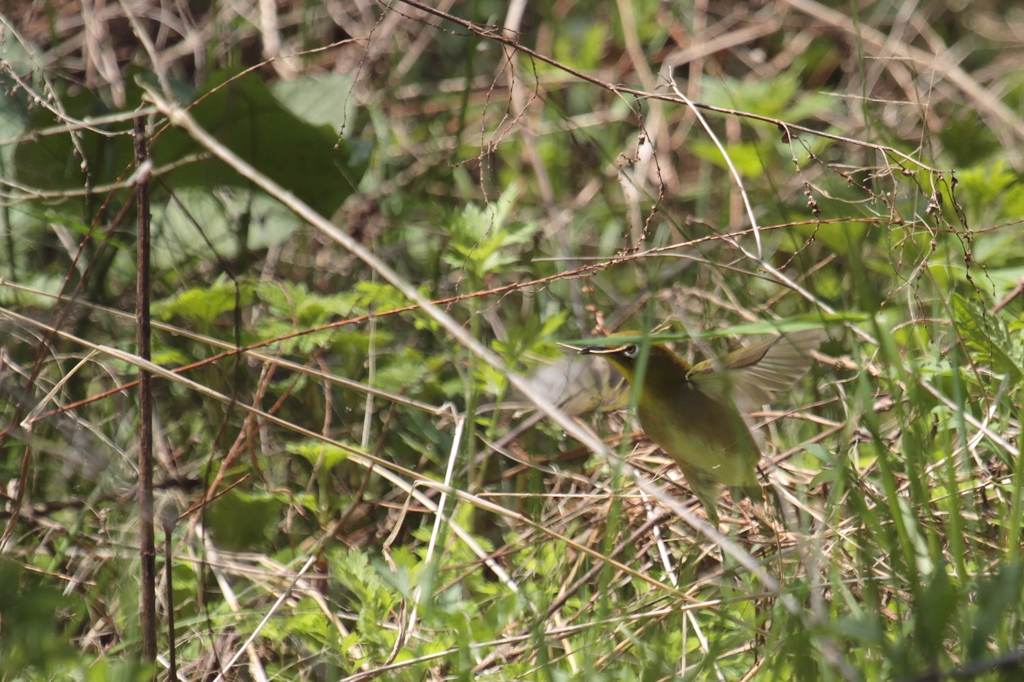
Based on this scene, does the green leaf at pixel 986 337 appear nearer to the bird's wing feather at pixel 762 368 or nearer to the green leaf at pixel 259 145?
the bird's wing feather at pixel 762 368

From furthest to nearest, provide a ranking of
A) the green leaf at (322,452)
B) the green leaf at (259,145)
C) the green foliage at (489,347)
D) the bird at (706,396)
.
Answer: the green leaf at (259,145), the green leaf at (322,452), the bird at (706,396), the green foliage at (489,347)

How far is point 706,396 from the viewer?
213 cm

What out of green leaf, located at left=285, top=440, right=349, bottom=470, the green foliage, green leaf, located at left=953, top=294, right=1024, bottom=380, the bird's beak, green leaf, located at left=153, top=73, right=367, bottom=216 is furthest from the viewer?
green leaf, located at left=153, top=73, right=367, bottom=216

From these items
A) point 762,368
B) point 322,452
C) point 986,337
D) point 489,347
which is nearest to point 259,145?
point 489,347

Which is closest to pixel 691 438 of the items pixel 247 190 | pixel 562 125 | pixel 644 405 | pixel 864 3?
pixel 644 405

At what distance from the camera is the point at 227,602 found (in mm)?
1998

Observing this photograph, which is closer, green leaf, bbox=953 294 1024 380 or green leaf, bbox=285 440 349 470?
green leaf, bbox=953 294 1024 380

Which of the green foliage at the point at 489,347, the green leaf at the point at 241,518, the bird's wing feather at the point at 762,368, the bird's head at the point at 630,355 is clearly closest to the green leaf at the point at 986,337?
the green foliage at the point at 489,347

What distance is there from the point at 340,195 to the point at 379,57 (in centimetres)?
132

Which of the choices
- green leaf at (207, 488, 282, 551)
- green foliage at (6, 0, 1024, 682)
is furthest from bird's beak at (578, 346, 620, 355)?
green leaf at (207, 488, 282, 551)

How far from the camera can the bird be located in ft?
6.19

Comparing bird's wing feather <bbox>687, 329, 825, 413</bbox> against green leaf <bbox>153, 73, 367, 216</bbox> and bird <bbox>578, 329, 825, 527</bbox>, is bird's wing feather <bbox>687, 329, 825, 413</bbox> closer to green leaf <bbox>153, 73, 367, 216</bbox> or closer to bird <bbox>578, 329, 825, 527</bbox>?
bird <bbox>578, 329, 825, 527</bbox>

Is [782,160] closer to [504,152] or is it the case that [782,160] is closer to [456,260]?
[504,152]

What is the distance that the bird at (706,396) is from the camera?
1888mm
